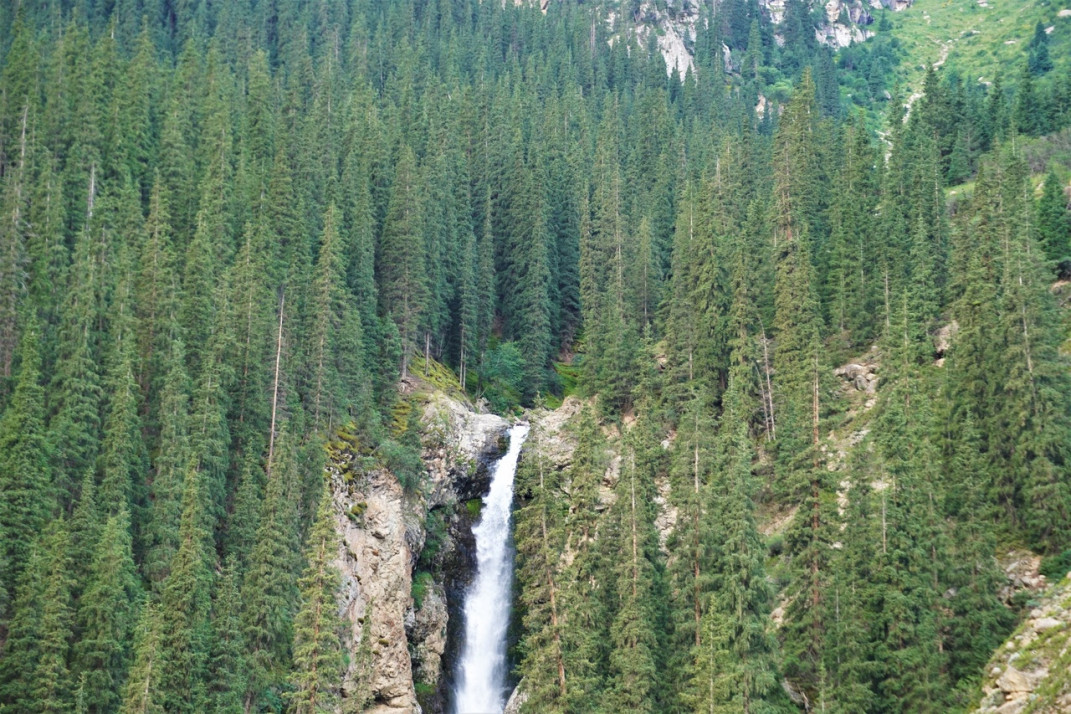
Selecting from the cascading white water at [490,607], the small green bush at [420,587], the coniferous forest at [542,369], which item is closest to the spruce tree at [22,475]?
the coniferous forest at [542,369]

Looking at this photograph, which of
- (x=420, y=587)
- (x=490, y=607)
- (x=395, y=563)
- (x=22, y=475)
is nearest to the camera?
(x=22, y=475)

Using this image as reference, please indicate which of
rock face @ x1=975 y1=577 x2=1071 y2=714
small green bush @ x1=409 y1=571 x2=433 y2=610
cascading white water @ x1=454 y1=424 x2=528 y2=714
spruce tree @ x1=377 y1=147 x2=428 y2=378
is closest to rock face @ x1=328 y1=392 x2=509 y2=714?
small green bush @ x1=409 y1=571 x2=433 y2=610

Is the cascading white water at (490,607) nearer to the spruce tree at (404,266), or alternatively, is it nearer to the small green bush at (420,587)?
the small green bush at (420,587)

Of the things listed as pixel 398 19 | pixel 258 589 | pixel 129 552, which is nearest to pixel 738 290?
pixel 258 589

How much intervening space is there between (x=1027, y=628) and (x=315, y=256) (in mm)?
56019

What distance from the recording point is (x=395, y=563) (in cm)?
6900

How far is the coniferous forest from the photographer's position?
51969mm

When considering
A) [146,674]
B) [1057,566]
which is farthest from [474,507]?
[1057,566]

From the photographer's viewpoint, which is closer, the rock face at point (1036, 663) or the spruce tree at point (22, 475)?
the rock face at point (1036, 663)

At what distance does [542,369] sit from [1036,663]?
53954 mm

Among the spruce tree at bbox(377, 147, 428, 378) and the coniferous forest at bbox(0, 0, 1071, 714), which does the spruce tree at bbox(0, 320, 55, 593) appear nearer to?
the coniferous forest at bbox(0, 0, 1071, 714)

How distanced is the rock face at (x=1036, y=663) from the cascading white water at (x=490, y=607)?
101 feet

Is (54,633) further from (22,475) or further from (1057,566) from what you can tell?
(1057,566)

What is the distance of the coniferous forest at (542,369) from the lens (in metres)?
52.0
